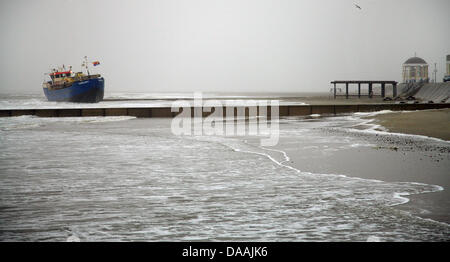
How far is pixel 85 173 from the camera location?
464 inches

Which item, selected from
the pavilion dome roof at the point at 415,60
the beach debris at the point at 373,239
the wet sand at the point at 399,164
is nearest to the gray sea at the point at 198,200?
the beach debris at the point at 373,239

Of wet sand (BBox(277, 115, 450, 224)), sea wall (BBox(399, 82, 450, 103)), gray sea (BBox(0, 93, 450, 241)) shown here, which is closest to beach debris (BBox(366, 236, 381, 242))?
gray sea (BBox(0, 93, 450, 241))

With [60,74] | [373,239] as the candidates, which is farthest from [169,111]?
[60,74]

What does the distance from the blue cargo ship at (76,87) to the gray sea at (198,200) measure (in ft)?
263

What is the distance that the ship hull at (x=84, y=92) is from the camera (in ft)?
303

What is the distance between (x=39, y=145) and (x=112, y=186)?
33.7 feet

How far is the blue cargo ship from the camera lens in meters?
92.5

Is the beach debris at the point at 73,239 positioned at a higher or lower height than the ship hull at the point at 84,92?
lower

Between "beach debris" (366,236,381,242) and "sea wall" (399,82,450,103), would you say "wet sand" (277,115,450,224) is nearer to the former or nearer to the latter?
"beach debris" (366,236,381,242)

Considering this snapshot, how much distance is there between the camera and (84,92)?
92375 millimetres

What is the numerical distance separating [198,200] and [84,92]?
289 ft

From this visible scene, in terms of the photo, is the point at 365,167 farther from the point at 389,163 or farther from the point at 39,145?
the point at 39,145

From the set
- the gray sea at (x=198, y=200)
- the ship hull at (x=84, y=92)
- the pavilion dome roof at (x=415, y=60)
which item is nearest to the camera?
the gray sea at (x=198, y=200)

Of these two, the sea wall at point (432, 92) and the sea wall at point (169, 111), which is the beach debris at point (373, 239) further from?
the sea wall at point (432, 92)
